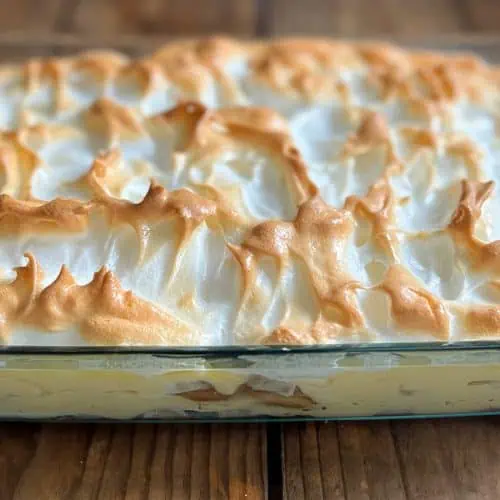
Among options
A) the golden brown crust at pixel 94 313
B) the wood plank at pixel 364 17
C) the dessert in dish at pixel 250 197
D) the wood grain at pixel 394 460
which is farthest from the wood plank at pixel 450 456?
the wood plank at pixel 364 17

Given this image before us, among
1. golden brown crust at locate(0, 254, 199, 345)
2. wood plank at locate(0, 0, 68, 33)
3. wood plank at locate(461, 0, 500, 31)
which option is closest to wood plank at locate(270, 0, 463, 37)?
wood plank at locate(461, 0, 500, 31)

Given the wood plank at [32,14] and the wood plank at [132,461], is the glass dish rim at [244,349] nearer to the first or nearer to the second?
the wood plank at [132,461]

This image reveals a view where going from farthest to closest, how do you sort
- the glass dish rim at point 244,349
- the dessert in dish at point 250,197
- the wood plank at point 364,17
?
the wood plank at point 364,17 → the dessert in dish at point 250,197 → the glass dish rim at point 244,349

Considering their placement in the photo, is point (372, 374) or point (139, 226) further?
point (139, 226)

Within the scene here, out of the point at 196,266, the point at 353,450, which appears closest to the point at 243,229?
the point at 196,266

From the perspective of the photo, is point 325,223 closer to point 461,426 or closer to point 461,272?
point 461,272

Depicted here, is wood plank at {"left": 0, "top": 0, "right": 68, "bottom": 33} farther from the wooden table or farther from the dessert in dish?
the wooden table
